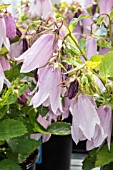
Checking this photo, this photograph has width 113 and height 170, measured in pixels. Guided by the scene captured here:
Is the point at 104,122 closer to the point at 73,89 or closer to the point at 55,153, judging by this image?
the point at 73,89

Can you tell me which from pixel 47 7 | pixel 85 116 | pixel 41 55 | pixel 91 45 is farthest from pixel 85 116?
pixel 47 7

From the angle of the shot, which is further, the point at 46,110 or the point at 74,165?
the point at 74,165

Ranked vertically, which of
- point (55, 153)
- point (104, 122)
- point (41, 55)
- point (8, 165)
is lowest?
point (55, 153)

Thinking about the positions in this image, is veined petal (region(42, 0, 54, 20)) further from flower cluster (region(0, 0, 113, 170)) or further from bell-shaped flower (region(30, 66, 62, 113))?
bell-shaped flower (region(30, 66, 62, 113))

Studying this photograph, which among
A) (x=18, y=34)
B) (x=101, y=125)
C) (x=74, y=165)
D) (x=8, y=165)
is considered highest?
(x=18, y=34)

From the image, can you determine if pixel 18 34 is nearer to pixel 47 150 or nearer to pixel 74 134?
pixel 74 134

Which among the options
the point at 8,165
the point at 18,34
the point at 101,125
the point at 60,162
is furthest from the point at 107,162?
the point at 60,162
